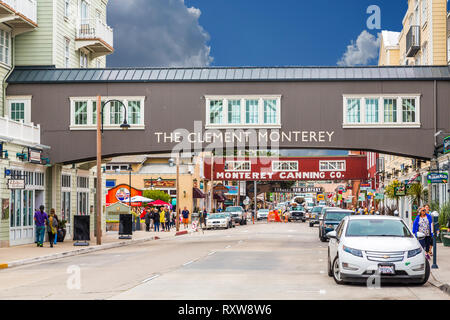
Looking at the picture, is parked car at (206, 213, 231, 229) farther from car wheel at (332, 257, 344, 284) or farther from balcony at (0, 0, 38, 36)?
car wheel at (332, 257, 344, 284)

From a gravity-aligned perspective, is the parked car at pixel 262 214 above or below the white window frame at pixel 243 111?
below

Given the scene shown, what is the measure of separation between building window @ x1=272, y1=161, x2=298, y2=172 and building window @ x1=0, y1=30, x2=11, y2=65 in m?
47.2

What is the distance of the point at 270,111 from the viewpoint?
37250mm

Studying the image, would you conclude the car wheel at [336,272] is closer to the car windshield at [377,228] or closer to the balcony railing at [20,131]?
the car windshield at [377,228]

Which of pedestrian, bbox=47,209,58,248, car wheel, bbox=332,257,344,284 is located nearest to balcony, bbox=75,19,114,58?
pedestrian, bbox=47,209,58,248

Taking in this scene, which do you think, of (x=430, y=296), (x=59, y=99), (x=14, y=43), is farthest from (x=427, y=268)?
(x=14, y=43)

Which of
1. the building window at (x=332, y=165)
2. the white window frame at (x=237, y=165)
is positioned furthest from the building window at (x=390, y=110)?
the white window frame at (x=237, y=165)

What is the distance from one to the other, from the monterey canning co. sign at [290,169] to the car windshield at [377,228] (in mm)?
63541

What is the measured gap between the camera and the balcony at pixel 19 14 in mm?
33625

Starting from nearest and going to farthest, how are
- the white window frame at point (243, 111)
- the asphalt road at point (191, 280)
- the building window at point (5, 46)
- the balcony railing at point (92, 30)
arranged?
the asphalt road at point (191, 280) < the building window at point (5, 46) < the white window frame at point (243, 111) < the balcony railing at point (92, 30)

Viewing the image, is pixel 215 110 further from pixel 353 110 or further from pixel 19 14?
pixel 19 14

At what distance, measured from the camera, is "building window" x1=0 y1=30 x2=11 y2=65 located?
120 feet
